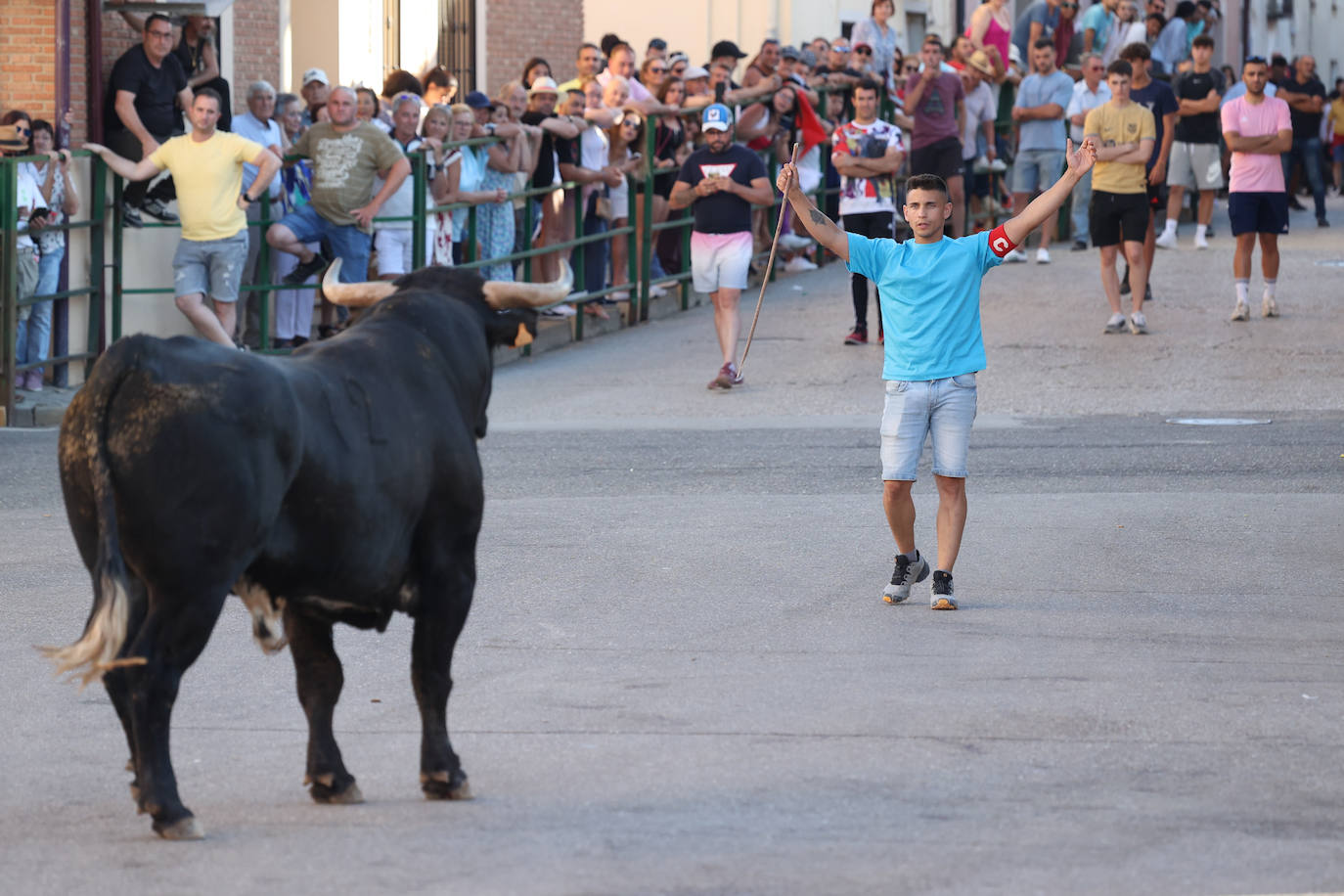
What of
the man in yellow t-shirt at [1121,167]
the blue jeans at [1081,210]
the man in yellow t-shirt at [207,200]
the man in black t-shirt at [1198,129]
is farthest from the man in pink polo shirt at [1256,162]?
the man in yellow t-shirt at [207,200]

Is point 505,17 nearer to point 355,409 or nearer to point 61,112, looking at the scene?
point 61,112

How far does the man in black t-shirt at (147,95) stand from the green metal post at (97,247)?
1.78 ft

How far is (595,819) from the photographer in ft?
18.0

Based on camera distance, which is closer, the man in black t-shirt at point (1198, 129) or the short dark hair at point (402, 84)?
the short dark hair at point (402, 84)

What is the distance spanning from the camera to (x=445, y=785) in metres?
5.70

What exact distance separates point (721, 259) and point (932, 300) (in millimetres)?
7095

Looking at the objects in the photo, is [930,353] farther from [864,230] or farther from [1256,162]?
[1256,162]

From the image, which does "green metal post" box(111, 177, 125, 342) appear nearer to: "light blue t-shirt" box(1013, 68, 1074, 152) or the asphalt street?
the asphalt street

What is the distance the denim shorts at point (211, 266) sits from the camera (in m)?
15.1

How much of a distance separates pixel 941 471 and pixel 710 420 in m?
5.70

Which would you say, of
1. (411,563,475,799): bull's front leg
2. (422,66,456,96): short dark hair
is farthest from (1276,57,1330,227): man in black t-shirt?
(411,563,475,799): bull's front leg


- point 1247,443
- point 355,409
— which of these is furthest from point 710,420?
point 355,409

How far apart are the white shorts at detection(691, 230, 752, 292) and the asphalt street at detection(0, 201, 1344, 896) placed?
209cm

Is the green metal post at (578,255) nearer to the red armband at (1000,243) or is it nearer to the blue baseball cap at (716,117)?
the blue baseball cap at (716,117)
